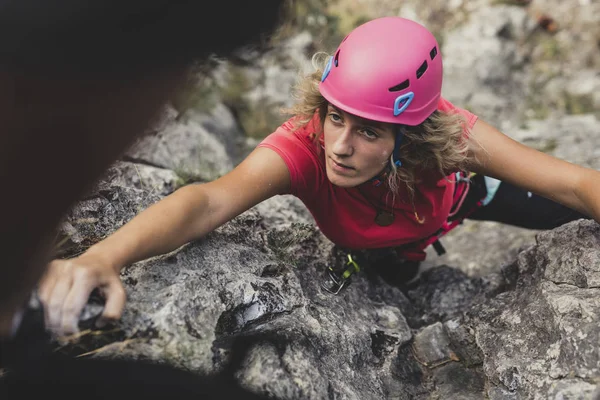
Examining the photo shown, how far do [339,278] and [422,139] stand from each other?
98 centimetres

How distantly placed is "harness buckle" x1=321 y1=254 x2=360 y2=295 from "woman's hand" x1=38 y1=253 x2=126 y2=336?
4.56 ft

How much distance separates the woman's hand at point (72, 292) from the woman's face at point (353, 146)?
125 centimetres

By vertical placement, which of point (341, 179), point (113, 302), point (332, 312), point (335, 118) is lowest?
point (332, 312)

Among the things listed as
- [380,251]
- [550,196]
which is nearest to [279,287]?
[380,251]

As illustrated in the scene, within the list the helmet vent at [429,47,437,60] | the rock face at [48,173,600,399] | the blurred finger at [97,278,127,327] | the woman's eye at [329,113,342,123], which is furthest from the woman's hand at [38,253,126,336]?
the helmet vent at [429,47,437,60]

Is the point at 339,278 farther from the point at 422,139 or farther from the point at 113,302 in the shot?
the point at 113,302

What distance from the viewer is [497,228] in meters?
5.09

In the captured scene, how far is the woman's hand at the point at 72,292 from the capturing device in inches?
78.8

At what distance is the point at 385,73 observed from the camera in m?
2.72

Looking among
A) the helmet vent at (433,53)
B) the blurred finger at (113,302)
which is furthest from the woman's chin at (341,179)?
the blurred finger at (113,302)

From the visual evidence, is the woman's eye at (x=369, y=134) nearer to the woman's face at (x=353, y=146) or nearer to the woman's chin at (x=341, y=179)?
the woman's face at (x=353, y=146)

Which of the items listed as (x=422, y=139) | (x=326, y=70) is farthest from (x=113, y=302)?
(x=422, y=139)

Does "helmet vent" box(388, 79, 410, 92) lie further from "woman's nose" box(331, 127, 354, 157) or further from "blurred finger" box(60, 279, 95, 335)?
"blurred finger" box(60, 279, 95, 335)

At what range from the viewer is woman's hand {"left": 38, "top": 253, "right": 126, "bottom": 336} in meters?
2.00
